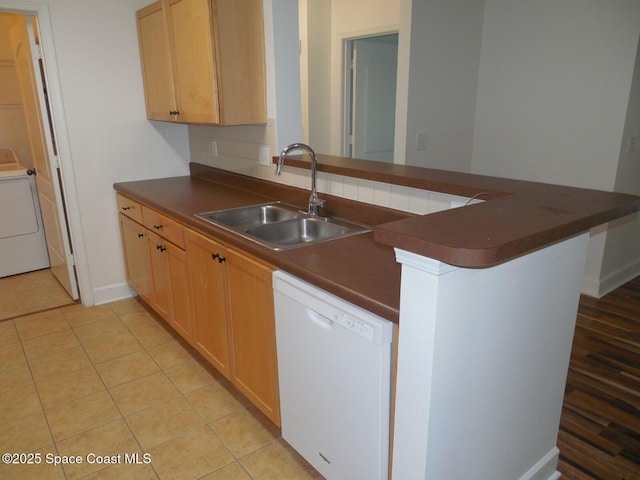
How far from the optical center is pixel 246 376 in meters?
2.13

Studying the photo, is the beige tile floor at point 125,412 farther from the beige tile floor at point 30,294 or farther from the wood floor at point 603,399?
the wood floor at point 603,399

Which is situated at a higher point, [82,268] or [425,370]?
[425,370]

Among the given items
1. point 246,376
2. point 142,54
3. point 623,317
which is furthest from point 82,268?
point 623,317

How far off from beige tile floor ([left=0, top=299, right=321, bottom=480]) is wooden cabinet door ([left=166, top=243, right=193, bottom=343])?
181mm

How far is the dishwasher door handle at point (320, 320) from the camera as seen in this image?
59.7 inches

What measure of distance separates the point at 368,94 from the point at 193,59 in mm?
2541

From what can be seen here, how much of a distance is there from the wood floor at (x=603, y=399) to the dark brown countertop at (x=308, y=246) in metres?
1.20

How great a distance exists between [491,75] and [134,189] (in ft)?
9.74

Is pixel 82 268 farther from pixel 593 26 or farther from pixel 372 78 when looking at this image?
pixel 593 26

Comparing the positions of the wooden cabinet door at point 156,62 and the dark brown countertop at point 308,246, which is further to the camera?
the wooden cabinet door at point 156,62

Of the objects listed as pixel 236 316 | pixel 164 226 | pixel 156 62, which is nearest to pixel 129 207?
pixel 164 226

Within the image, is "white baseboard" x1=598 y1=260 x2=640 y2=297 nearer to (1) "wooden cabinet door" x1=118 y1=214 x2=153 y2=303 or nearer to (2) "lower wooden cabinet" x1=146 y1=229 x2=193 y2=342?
(2) "lower wooden cabinet" x1=146 y1=229 x2=193 y2=342

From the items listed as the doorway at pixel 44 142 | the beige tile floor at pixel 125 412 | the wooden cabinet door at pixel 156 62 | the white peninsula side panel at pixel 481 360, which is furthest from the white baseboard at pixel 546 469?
the doorway at pixel 44 142

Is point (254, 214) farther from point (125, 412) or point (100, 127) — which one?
point (100, 127)
